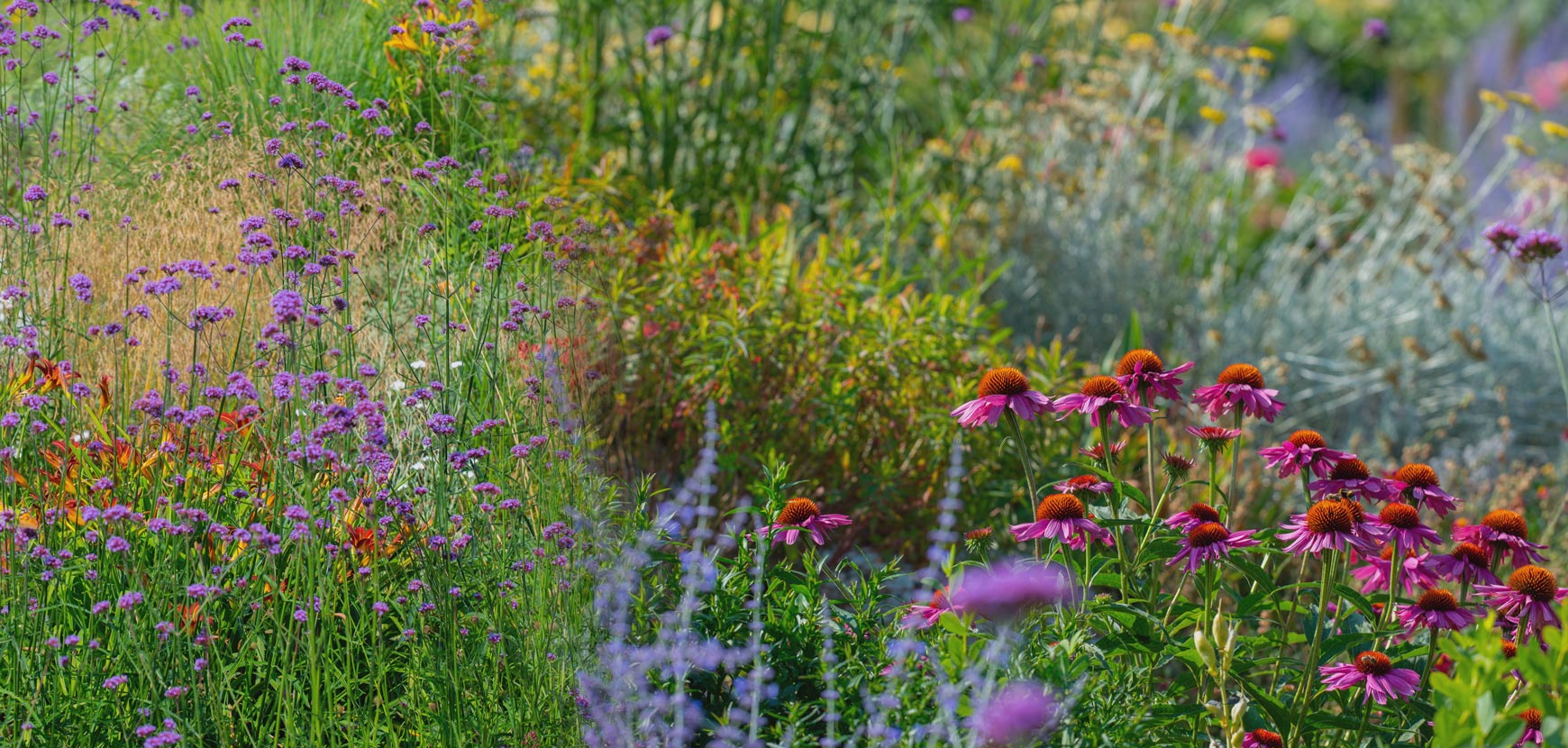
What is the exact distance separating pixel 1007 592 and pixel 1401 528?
68 centimetres

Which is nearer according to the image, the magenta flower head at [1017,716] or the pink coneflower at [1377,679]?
the magenta flower head at [1017,716]

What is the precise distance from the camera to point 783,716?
184 cm

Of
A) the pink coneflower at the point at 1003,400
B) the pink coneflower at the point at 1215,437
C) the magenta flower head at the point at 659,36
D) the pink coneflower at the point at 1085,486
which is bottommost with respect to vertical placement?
the pink coneflower at the point at 1085,486

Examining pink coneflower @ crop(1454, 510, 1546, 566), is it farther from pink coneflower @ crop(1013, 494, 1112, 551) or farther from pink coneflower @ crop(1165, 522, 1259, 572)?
pink coneflower @ crop(1013, 494, 1112, 551)

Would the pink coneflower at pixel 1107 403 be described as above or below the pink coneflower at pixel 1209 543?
above

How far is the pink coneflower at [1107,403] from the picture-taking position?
6.84 feet

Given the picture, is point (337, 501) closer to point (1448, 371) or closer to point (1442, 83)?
point (1448, 371)

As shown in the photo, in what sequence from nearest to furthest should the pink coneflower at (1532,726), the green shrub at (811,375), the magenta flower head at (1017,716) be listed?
the magenta flower head at (1017,716)
the pink coneflower at (1532,726)
the green shrub at (811,375)

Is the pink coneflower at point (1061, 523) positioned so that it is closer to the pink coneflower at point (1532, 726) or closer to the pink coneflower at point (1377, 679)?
the pink coneflower at point (1377, 679)

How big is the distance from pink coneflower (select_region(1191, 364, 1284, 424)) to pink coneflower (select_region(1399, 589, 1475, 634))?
35 centimetres

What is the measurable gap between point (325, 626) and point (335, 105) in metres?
1.30

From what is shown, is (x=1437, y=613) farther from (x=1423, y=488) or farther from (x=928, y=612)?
(x=928, y=612)

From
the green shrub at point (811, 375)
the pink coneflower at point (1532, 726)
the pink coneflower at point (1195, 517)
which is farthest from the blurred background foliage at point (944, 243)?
the pink coneflower at point (1532, 726)

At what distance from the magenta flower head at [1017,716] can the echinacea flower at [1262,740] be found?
437 millimetres
